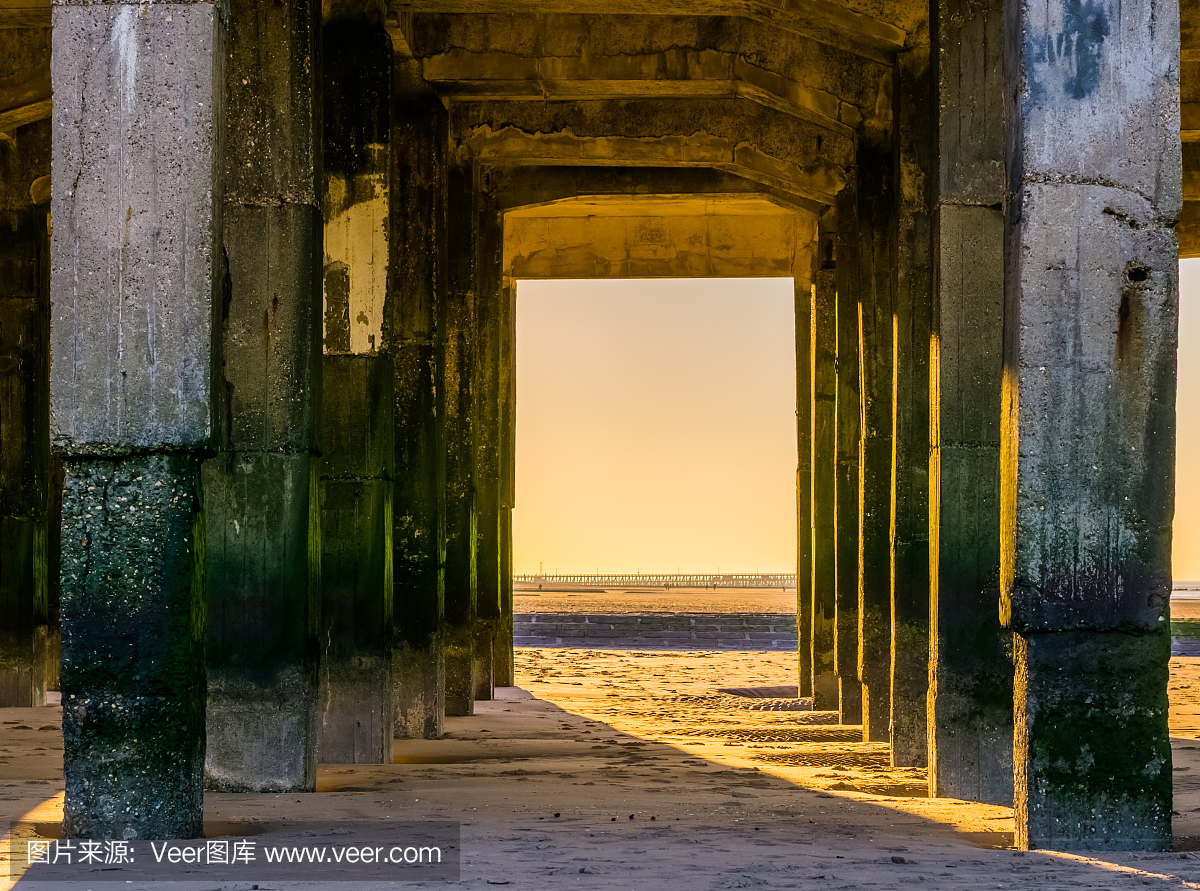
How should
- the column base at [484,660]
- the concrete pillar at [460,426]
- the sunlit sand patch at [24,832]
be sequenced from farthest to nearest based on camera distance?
the column base at [484,660]
the concrete pillar at [460,426]
the sunlit sand patch at [24,832]

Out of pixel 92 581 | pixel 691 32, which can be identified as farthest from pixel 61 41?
pixel 691 32

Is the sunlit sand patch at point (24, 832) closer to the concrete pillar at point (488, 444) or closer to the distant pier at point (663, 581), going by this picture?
the concrete pillar at point (488, 444)

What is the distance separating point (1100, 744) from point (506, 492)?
45.4ft

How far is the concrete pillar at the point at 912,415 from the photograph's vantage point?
11.1 metres

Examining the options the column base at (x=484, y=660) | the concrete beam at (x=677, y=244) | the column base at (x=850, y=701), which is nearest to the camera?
the column base at (x=850, y=701)

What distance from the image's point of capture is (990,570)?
963 cm

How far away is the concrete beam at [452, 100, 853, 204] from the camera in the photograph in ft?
51.3

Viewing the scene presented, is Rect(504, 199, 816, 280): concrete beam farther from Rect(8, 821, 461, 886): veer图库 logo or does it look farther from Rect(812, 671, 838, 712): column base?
Rect(8, 821, 461, 886): veer图库 logo

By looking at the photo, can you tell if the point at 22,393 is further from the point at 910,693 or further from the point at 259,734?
the point at 910,693

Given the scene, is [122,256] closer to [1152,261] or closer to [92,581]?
[92,581]

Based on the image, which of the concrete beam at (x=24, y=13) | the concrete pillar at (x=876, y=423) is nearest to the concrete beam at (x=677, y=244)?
the concrete pillar at (x=876, y=423)

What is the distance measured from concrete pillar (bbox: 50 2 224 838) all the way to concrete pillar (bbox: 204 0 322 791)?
2.25 metres

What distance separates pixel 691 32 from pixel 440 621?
5774 mm

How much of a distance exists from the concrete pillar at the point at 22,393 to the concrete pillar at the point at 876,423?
8.56m
